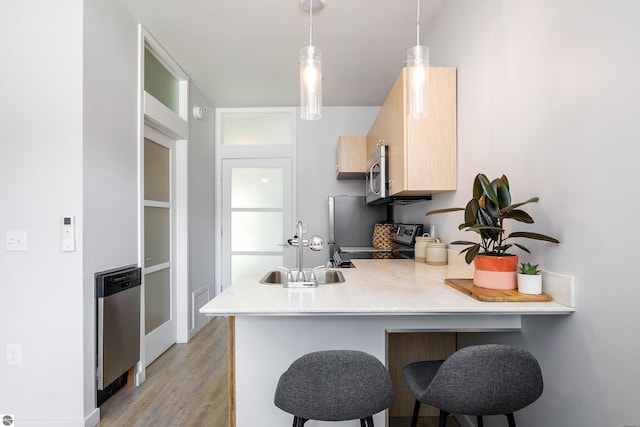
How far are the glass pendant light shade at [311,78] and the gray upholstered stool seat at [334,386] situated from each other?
1051 millimetres

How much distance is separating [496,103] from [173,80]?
2963mm

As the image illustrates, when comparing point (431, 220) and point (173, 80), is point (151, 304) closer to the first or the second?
point (173, 80)

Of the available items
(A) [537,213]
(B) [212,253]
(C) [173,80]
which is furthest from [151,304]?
(A) [537,213]

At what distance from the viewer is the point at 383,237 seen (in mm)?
3617

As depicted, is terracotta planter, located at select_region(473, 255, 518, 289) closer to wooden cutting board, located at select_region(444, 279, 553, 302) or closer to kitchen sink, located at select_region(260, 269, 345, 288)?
wooden cutting board, located at select_region(444, 279, 553, 302)

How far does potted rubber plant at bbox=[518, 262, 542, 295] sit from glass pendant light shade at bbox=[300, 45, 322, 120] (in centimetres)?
111

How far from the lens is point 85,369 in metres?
1.91

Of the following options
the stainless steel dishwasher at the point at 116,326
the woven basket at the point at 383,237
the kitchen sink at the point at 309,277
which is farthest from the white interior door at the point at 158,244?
the woven basket at the point at 383,237

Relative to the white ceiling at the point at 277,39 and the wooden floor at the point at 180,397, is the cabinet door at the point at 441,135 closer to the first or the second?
the white ceiling at the point at 277,39

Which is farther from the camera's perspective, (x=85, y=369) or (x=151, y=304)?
(x=151, y=304)

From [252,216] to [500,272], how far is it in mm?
3447

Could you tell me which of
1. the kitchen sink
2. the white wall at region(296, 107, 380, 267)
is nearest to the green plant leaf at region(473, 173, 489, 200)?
the kitchen sink
